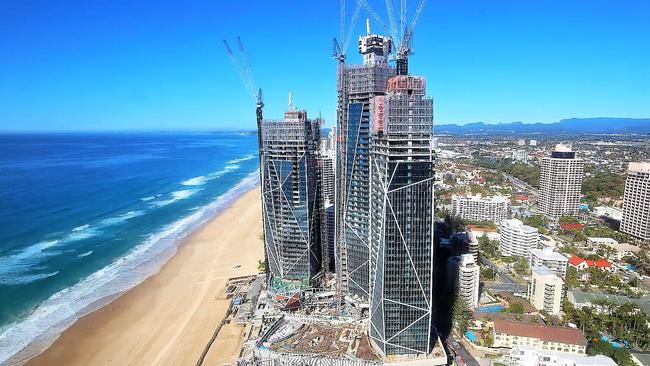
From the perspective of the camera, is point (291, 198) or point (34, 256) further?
point (34, 256)

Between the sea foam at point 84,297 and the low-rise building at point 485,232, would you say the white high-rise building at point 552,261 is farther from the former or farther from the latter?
the sea foam at point 84,297

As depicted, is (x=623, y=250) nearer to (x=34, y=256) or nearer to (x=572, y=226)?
(x=572, y=226)

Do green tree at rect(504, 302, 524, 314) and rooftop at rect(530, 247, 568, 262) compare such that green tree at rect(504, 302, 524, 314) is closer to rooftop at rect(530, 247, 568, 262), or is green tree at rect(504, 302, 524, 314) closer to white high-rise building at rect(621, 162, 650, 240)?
rooftop at rect(530, 247, 568, 262)

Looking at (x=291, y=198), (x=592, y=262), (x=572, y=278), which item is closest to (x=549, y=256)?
(x=572, y=278)

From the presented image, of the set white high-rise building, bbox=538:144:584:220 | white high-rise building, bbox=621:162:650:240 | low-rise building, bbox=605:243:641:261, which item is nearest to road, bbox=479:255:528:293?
low-rise building, bbox=605:243:641:261

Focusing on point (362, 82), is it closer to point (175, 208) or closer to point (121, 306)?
point (121, 306)

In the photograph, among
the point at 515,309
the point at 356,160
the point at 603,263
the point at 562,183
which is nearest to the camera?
the point at 356,160

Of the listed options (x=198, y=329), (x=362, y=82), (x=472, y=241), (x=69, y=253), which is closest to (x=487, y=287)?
(x=472, y=241)
